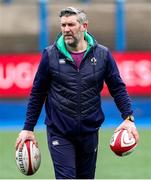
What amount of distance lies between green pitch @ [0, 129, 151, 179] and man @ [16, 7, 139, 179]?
3122 millimetres

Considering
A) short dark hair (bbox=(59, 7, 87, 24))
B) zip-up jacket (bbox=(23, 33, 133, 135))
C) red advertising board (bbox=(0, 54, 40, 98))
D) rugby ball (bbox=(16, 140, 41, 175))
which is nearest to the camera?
short dark hair (bbox=(59, 7, 87, 24))

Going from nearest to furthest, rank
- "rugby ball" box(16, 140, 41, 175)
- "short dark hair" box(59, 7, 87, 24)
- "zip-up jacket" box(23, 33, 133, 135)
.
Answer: "short dark hair" box(59, 7, 87, 24), "zip-up jacket" box(23, 33, 133, 135), "rugby ball" box(16, 140, 41, 175)

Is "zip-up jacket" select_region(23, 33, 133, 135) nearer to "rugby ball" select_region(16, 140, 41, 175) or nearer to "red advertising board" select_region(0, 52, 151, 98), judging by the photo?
"rugby ball" select_region(16, 140, 41, 175)

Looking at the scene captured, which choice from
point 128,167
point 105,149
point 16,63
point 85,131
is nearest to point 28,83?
point 16,63

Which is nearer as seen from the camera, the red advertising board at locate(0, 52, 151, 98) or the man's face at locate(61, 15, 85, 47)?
the man's face at locate(61, 15, 85, 47)

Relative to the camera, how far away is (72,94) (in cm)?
701

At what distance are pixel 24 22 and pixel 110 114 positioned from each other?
305 centimetres

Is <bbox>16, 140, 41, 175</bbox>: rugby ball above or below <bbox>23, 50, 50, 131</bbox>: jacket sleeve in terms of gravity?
below

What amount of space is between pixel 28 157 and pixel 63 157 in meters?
0.35

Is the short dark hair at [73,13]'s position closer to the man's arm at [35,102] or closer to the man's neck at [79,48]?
the man's neck at [79,48]

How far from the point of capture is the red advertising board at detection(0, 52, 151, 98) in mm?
16781

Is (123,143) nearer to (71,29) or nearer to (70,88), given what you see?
(70,88)

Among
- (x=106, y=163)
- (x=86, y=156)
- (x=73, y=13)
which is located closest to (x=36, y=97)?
(x=86, y=156)

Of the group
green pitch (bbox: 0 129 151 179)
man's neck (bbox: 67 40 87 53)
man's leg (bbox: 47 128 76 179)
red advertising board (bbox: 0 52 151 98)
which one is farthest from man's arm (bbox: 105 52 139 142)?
red advertising board (bbox: 0 52 151 98)
